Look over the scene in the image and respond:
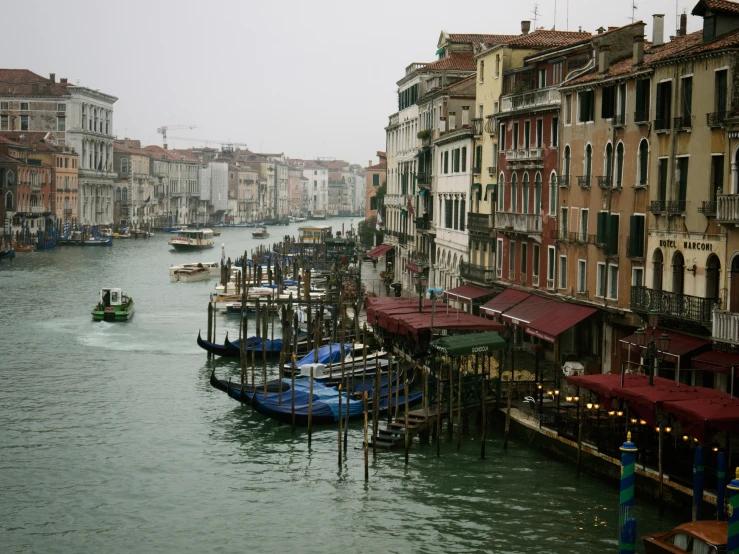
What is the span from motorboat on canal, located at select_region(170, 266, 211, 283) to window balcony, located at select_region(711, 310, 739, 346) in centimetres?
3785

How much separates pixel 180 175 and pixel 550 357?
361 feet

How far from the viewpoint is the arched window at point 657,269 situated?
19.7m

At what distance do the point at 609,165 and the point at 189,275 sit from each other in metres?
33.7

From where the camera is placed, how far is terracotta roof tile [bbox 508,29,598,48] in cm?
2745

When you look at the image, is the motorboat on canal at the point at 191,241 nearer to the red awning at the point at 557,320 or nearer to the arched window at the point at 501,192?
the arched window at the point at 501,192

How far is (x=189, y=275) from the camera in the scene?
52.9 m

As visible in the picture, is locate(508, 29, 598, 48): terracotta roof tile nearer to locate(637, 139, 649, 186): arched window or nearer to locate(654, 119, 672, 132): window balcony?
locate(637, 139, 649, 186): arched window

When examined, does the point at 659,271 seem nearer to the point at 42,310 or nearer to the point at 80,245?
the point at 42,310

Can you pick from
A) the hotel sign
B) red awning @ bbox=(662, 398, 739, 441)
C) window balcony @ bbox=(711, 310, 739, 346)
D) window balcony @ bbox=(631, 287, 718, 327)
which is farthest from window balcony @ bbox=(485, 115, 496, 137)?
red awning @ bbox=(662, 398, 739, 441)

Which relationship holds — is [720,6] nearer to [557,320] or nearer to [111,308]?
[557,320]

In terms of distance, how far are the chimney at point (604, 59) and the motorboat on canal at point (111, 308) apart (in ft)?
62.4

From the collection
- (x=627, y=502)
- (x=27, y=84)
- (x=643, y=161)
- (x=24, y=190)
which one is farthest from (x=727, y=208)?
(x=27, y=84)

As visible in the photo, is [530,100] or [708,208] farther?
[530,100]

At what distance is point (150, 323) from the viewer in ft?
120
